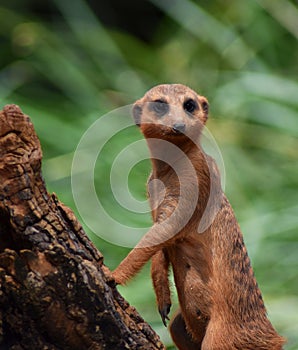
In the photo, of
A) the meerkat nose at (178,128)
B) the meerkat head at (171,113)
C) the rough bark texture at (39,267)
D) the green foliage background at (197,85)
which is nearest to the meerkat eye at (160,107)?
the meerkat head at (171,113)

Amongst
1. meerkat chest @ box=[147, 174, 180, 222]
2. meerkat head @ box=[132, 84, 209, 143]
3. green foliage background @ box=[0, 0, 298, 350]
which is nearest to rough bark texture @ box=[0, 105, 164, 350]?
meerkat chest @ box=[147, 174, 180, 222]

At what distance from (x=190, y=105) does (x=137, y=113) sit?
0.19 meters

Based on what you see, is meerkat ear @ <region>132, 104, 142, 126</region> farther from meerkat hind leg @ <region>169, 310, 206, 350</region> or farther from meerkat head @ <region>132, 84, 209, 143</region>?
meerkat hind leg @ <region>169, 310, 206, 350</region>

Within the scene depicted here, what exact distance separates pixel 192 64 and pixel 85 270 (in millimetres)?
4104

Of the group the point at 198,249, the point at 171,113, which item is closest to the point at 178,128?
the point at 171,113

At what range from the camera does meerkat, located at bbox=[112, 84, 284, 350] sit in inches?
109

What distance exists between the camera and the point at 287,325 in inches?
164

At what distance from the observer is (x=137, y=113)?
3.02 m

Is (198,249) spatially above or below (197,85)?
below

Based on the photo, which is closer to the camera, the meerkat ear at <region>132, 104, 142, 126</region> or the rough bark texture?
the rough bark texture

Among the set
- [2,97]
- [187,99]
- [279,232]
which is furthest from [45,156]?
[187,99]

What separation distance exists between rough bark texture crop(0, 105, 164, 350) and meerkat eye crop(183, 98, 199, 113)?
0.67 meters

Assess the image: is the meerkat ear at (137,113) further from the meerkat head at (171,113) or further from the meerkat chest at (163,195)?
the meerkat chest at (163,195)

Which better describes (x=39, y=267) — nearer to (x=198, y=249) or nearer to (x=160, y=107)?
(x=198, y=249)
